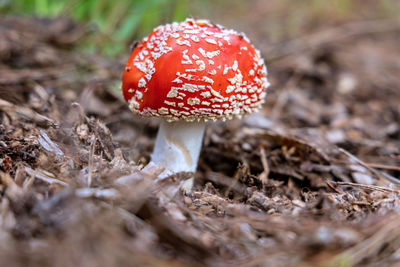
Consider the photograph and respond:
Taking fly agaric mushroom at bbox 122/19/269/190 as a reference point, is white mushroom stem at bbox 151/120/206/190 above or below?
below

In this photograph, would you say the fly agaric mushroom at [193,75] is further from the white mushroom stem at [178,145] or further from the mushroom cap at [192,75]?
the white mushroom stem at [178,145]

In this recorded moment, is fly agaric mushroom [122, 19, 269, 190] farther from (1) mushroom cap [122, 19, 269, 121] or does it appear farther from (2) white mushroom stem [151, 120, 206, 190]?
(2) white mushroom stem [151, 120, 206, 190]

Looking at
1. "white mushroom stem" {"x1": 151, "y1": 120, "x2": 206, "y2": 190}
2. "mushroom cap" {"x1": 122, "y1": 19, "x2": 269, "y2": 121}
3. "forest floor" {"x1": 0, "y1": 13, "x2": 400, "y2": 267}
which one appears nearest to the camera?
"forest floor" {"x1": 0, "y1": 13, "x2": 400, "y2": 267}

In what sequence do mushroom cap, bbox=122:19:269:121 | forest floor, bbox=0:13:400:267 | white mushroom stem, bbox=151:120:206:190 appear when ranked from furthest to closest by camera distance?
white mushroom stem, bbox=151:120:206:190, mushroom cap, bbox=122:19:269:121, forest floor, bbox=0:13:400:267

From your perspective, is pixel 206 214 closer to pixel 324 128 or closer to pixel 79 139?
pixel 79 139

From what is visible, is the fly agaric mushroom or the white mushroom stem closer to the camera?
the fly agaric mushroom

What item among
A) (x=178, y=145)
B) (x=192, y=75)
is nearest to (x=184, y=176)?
(x=192, y=75)

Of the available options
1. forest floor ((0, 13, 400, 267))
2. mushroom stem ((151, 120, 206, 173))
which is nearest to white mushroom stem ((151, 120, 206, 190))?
mushroom stem ((151, 120, 206, 173))
